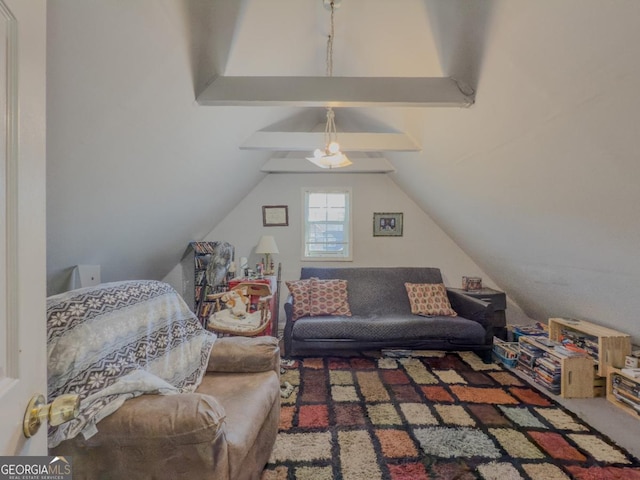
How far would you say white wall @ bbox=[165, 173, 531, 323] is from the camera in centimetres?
421

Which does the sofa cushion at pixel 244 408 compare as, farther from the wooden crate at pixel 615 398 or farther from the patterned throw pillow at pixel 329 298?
the wooden crate at pixel 615 398

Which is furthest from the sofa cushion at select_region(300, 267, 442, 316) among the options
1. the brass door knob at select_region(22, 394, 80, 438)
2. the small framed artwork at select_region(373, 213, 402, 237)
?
the brass door knob at select_region(22, 394, 80, 438)

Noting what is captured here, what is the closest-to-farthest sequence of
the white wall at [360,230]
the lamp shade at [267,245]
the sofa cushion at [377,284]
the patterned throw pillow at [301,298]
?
the patterned throw pillow at [301,298], the sofa cushion at [377,284], the lamp shade at [267,245], the white wall at [360,230]

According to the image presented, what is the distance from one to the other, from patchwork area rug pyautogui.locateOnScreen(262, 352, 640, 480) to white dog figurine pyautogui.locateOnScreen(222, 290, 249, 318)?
27.3 inches

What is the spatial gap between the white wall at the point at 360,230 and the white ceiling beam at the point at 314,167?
0.55ft

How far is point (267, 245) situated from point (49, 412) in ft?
10.9

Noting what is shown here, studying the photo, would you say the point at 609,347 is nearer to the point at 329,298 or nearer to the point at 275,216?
the point at 329,298

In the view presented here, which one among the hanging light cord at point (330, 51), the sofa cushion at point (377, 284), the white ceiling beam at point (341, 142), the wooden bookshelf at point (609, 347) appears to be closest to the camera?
the hanging light cord at point (330, 51)

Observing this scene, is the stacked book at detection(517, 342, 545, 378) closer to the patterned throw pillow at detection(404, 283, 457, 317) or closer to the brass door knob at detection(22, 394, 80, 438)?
the patterned throw pillow at detection(404, 283, 457, 317)

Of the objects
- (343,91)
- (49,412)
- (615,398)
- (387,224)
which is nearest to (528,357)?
(615,398)

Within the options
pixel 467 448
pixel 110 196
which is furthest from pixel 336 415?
pixel 110 196

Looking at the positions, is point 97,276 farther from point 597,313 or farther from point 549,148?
point 597,313

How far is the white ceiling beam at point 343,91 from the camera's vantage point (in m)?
1.85
